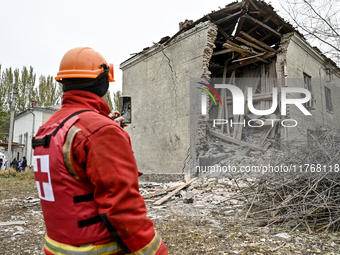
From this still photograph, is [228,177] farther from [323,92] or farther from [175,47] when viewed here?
[323,92]

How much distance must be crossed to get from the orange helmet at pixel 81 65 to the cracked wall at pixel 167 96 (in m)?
8.01

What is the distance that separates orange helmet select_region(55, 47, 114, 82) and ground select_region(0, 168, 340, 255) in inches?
106

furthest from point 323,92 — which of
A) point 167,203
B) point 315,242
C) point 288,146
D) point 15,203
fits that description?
point 15,203

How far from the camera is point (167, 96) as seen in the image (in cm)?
1049

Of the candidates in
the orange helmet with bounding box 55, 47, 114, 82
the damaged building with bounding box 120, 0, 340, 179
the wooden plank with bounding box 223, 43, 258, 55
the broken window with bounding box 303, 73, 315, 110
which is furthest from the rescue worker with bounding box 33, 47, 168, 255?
the broken window with bounding box 303, 73, 315, 110

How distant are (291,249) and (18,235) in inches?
156

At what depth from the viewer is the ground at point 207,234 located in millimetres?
3361

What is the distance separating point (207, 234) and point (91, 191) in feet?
10.1

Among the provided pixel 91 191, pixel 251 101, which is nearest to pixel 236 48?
pixel 251 101

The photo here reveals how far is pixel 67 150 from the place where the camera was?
3.90ft

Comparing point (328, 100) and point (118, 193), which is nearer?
point (118, 193)

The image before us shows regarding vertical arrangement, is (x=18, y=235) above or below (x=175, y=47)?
below

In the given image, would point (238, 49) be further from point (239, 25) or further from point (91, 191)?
point (91, 191)

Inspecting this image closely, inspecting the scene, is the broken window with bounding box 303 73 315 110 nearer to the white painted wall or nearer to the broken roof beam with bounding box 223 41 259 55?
the broken roof beam with bounding box 223 41 259 55
